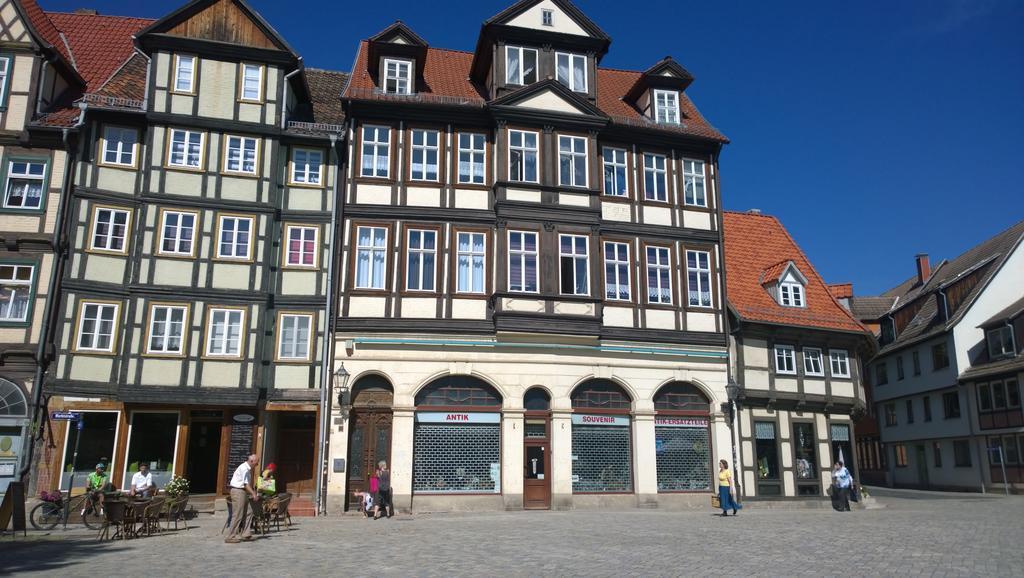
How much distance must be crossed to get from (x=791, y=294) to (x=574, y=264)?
9.36m

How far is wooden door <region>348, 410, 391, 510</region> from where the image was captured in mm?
24875

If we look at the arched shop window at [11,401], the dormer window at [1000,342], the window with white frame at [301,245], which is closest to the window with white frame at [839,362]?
the dormer window at [1000,342]

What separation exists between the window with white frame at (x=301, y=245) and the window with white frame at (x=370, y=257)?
1.47m

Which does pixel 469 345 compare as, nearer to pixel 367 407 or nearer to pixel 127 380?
pixel 367 407

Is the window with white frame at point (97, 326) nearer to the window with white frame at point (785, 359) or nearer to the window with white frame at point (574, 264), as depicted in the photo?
the window with white frame at point (574, 264)

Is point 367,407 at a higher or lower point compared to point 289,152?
lower

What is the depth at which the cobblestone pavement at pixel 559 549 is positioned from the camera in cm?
1253

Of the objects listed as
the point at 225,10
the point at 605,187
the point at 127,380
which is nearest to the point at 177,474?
the point at 127,380

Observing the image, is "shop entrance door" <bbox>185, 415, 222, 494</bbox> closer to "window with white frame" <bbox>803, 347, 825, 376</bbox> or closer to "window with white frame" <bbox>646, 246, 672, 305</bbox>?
"window with white frame" <bbox>646, 246, 672, 305</bbox>

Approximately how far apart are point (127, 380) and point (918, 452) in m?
42.6

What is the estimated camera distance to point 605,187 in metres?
28.8

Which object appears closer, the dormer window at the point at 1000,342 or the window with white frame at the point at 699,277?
the window with white frame at the point at 699,277

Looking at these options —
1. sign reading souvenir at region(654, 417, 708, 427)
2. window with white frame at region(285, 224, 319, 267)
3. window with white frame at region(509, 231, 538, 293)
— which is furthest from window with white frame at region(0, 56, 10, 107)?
sign reading souvenir at region(654, 417, 708, 427)

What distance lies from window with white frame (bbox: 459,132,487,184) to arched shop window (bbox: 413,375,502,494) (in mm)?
6910
